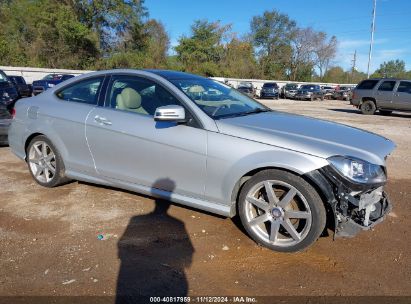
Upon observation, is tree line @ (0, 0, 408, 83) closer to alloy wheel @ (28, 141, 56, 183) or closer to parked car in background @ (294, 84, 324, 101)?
parked car in background @ (294, 84, 324, 101)

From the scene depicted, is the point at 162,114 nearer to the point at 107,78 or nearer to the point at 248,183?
the point at 248,183

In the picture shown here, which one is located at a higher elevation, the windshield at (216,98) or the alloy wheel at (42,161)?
the windshield at (216,98)

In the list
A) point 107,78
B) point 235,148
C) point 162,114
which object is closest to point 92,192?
point 107,78

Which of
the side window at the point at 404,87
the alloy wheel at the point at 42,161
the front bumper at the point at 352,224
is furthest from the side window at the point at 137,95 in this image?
the side window at the point at 404,87

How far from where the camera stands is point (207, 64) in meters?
54.8

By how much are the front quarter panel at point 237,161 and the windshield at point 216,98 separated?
1.27ft

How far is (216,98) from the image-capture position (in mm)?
4289

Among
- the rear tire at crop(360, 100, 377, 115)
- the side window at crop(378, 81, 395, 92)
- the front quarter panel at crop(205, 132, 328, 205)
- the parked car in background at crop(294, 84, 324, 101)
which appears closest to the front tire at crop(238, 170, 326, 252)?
the front quarter panel at crop(205, 132, 328, 205)

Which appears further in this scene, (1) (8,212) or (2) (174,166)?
(1) (8,212)

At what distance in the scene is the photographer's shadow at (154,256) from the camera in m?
2.91

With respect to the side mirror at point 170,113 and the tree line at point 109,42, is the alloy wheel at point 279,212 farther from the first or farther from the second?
the tree line at point 109,42

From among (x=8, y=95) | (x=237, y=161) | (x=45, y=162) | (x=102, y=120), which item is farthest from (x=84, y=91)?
(x=8, y=95)

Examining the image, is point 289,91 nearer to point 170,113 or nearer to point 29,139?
point 29,139

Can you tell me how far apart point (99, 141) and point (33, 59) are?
4493 centimetres
